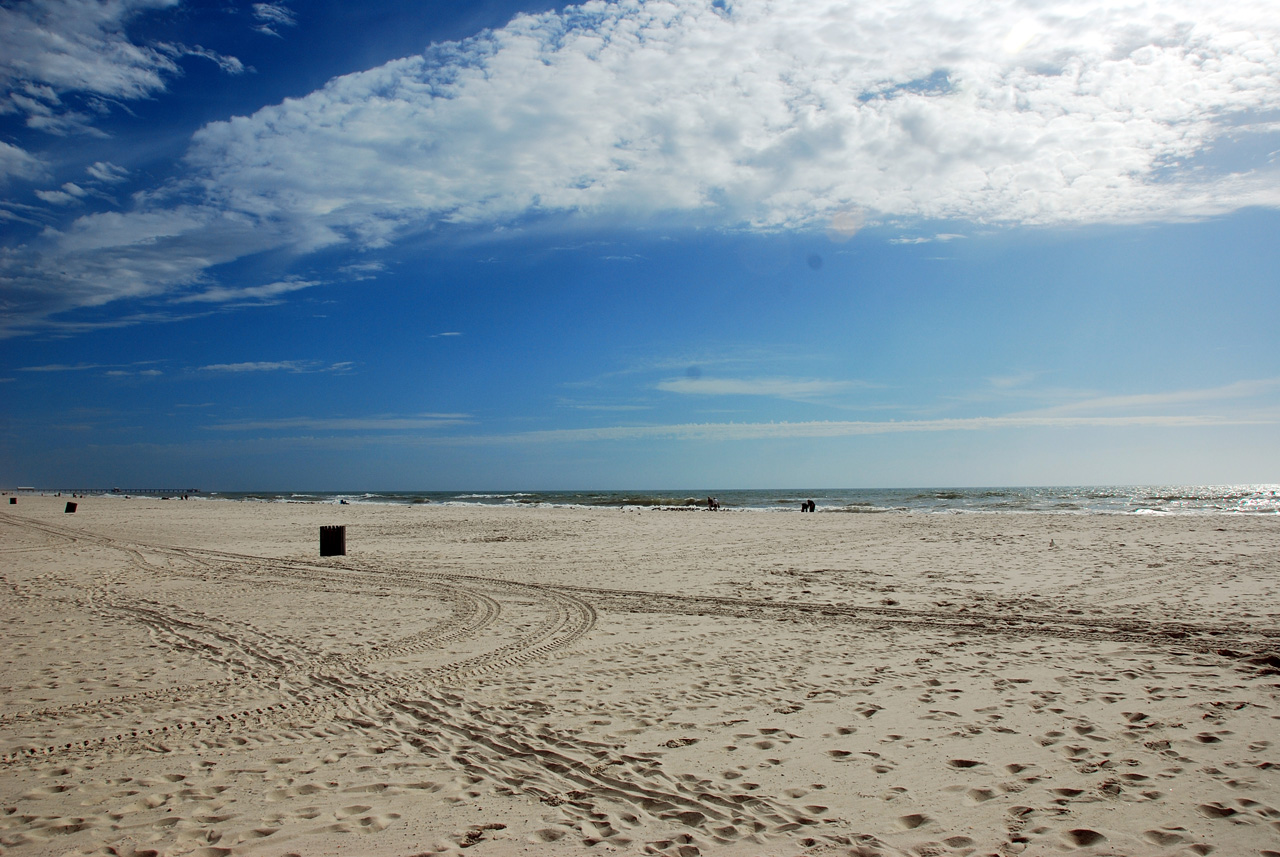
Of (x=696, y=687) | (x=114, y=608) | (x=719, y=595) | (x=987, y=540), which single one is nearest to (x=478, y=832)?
(x=696, y=687)

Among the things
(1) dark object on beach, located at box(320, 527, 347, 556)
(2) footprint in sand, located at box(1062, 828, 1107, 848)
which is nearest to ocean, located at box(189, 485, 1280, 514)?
(1) dark object on beach, located at box(320, 527, 347, 556)

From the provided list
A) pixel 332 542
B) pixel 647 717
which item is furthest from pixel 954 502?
pixel 647 717

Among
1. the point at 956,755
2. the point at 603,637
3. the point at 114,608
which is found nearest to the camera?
the point at 956,755

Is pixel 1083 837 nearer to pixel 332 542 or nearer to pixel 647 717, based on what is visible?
pixel 647 717

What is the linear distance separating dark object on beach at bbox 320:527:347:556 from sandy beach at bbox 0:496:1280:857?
183 inches

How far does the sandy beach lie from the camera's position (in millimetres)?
3789

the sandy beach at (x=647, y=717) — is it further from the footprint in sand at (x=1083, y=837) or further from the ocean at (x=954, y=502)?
the ocean at (x=954, y=502)

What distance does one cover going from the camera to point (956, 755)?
4.70 meters

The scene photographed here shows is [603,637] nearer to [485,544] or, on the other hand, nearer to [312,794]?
[312,794]

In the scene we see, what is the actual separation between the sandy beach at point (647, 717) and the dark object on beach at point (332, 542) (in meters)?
4.64

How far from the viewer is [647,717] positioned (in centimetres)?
548

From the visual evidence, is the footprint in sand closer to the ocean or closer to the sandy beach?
the sandy beach

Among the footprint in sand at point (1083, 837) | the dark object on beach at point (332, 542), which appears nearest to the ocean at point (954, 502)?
the dark object on beach at point (332, 542)

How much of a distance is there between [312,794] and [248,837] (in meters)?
0.52
